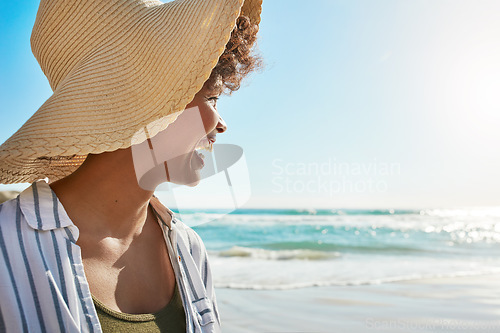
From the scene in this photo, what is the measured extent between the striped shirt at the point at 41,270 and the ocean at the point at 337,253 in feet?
2.21

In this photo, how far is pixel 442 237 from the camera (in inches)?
530

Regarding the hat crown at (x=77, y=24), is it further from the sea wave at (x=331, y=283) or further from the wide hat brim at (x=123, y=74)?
the sea wave at (x=331, y=283)

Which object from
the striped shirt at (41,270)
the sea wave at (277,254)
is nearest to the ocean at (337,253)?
the sea wave at (277,254)

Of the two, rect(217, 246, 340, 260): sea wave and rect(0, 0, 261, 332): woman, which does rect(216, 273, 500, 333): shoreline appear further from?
rect(217, 246, 340, 260): sea wave

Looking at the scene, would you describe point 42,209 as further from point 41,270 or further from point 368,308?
point 368,308

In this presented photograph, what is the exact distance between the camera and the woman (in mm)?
1212

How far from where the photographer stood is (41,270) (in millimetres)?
1183

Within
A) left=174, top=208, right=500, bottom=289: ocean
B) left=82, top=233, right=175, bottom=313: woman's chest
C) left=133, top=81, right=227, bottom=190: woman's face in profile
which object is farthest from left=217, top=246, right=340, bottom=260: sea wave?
left=133, top=81, right=227, bottom=190: woman's face in profile

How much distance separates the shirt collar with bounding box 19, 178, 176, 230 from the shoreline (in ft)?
9.67

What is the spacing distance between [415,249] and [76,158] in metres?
10.4

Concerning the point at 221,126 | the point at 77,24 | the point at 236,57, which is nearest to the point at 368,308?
the point at 221,126

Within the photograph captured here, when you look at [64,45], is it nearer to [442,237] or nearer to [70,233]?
[70,233]

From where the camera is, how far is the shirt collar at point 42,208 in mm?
1248

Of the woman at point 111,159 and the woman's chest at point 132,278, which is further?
the woman's chest at point 132,278
